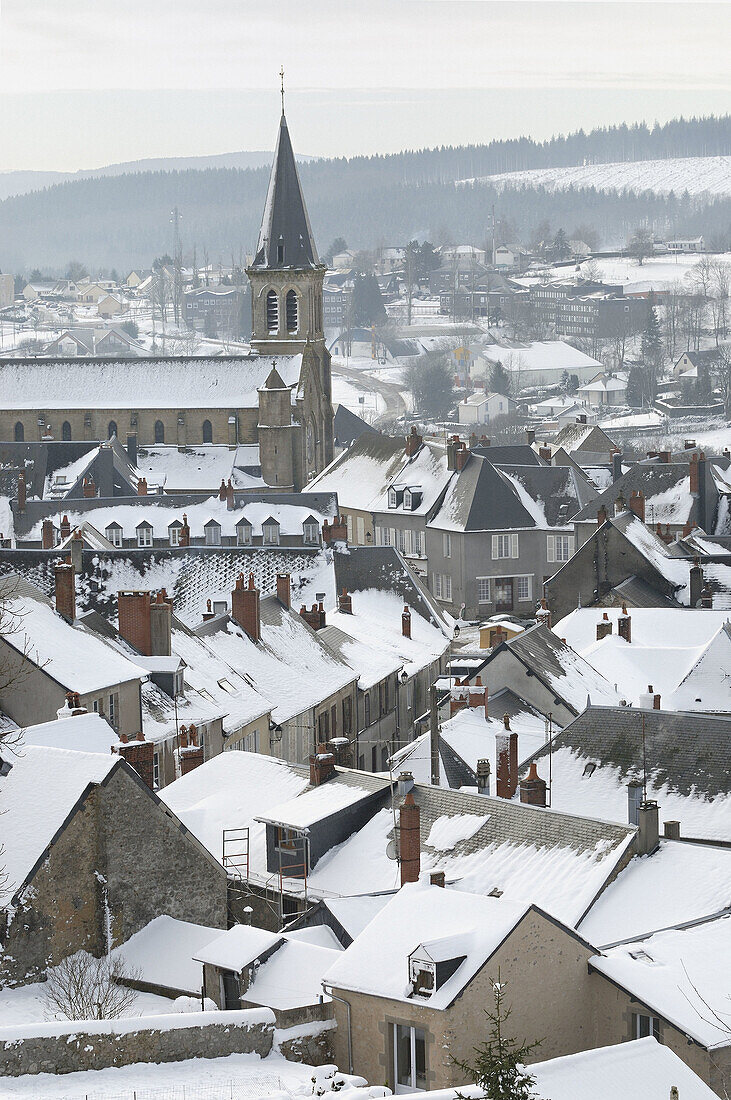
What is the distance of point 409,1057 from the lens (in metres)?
22.8

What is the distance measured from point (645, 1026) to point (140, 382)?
95161 millimetres

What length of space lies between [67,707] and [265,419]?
251 feet

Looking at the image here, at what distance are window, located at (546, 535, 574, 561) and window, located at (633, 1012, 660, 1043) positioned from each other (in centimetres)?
5936

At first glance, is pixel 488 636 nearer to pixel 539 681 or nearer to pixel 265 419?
pixel 539 681

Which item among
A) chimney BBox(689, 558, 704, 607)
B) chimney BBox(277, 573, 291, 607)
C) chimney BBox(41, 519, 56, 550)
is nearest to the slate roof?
chimney BBox(277, 573, 291, 607)

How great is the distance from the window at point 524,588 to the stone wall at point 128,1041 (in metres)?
61.3

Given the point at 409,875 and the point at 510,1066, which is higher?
the point at 510,1066

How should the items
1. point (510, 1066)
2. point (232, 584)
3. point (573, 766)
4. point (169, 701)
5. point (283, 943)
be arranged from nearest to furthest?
point (510, 1066)
point (283, 943)
point (573, 766)
point (169, 701)
point (232, 584)

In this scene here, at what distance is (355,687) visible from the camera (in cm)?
5316

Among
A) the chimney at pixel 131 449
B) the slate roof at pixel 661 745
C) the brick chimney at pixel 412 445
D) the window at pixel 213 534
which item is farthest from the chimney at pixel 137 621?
the chimney at pixel 131 449

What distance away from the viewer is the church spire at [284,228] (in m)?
116

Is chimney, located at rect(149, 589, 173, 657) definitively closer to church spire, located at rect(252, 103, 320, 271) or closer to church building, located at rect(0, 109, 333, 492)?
church building, located at rect(0, 109, 333, 492)

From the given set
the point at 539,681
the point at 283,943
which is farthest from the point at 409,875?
the point at 539,681

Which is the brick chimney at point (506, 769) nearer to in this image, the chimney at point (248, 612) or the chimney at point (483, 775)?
the chimney at point (483, 775)
